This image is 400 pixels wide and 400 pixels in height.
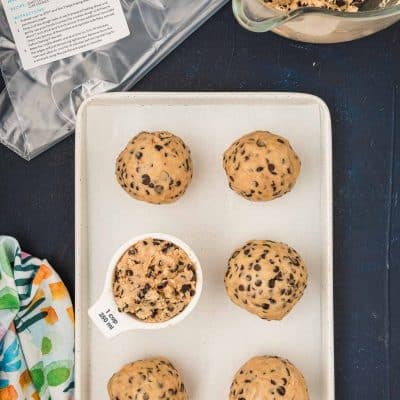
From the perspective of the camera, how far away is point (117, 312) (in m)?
0.83

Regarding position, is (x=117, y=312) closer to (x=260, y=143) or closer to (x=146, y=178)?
(x=146, y=178)

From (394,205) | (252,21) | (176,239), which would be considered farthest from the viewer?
(394,205)

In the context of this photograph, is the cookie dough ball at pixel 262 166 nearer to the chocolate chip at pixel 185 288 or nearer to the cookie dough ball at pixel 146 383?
the chocolate chip at pixel 185 288

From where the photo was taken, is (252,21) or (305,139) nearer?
(252,21)

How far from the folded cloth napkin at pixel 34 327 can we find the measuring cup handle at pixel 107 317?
11 centimetres

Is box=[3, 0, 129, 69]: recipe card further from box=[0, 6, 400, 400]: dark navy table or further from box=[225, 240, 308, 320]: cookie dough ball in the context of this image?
box=[225, 240, 308, 320]: cookie dough ball

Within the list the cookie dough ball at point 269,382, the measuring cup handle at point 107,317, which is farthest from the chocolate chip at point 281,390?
the measuring cup handle at point 107,317

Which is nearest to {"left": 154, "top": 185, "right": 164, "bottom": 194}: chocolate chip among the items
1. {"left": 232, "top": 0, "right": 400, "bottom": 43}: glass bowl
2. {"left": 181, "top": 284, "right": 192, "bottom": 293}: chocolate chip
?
{"left": 181, "top": 284, "right": 192, "bottom": 293}: chocolate chip

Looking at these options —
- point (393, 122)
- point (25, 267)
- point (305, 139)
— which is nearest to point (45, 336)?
point (25, 267)

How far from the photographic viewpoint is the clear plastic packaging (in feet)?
3.16

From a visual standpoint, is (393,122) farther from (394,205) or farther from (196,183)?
(196,183)

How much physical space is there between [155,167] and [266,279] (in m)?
0.19

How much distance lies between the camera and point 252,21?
0.72 meters

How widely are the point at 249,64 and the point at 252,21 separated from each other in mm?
249
